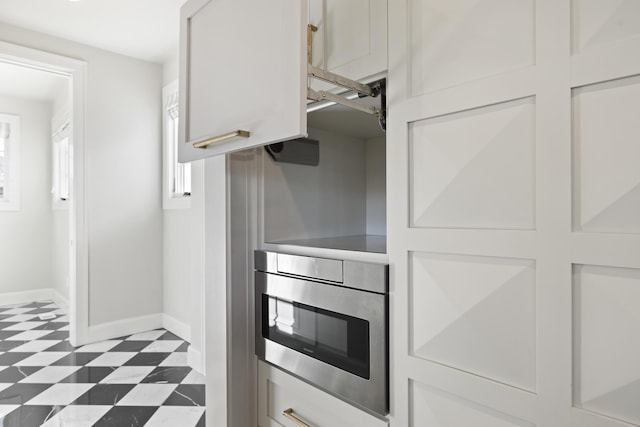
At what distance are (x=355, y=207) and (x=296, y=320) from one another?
71 cm

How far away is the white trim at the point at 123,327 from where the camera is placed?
3.15 m

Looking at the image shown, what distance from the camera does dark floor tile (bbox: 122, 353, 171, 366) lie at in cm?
271

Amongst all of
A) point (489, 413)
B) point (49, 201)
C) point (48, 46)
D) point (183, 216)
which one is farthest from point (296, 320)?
point (49, 201)

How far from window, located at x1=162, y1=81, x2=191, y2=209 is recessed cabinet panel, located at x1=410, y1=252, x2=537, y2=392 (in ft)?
9.13

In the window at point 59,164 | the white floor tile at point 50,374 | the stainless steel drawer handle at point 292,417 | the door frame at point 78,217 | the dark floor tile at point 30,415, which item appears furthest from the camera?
the window at point 59,164

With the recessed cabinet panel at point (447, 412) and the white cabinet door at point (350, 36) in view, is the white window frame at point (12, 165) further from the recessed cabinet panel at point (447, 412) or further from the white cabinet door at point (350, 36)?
the recessed cabinet panel at point (447, 412)

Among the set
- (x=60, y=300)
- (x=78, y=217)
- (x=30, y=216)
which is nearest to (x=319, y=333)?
(x=78, y=217)

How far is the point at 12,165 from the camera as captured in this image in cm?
450

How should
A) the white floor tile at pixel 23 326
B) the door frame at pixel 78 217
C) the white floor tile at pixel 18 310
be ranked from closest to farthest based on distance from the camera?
the door frame at pixel 78 217 < the white floor tile at pixel 23 326 < the white floor tile at pixel 18 310

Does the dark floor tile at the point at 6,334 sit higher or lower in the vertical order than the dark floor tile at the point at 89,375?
A: higher

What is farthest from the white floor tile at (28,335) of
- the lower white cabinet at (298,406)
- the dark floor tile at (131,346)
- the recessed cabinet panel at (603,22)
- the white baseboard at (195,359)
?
the recessed cabinet panel at (603,22)

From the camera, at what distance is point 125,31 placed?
9.45 feet

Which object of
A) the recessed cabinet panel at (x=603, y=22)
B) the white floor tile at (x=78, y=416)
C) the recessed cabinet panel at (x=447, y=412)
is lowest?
the white floor tile at (x=78, y=416)

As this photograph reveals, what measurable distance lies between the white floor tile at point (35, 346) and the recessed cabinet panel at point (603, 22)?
3.69 metres
